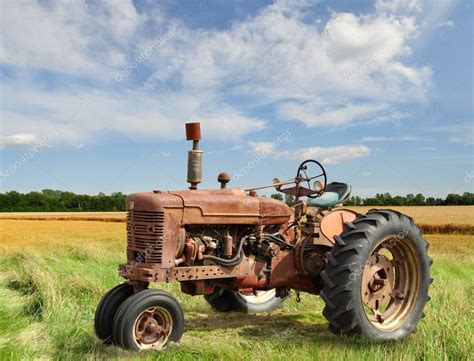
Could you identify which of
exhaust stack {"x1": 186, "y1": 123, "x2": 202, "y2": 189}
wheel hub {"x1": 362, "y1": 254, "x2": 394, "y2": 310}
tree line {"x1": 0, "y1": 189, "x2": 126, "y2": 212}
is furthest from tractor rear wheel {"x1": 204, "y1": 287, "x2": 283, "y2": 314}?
tree line {"x1": 0, "y1": 189, "x2": 126, "y2": 212}

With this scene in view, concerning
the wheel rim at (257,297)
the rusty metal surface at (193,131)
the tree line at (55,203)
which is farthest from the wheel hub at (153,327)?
the tree line at (55,203)

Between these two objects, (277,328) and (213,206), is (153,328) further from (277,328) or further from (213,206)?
(277,328)

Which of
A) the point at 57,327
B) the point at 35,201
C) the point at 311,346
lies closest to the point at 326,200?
the point at 311,346

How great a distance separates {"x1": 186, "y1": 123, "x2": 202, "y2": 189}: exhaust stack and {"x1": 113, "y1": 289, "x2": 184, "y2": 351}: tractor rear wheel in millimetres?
1287

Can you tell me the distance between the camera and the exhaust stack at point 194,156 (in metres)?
5.22

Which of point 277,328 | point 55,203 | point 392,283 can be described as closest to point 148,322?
point 277,328

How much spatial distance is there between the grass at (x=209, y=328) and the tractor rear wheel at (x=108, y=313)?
0.12 m

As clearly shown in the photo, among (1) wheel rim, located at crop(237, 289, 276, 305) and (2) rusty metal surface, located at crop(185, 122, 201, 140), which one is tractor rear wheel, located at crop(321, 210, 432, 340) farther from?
(2) rusty metal surface, located at crop(185, 122, 201, 140)

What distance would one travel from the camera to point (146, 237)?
4758 millimetres

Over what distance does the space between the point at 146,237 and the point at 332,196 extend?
2.46m

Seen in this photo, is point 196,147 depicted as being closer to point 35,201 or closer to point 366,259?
point 366,259

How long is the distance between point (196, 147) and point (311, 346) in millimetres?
2279

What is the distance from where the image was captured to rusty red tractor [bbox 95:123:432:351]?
4637mm

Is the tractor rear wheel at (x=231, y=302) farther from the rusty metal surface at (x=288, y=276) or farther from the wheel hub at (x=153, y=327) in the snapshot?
the wheel hub at (x=153, y=327)
